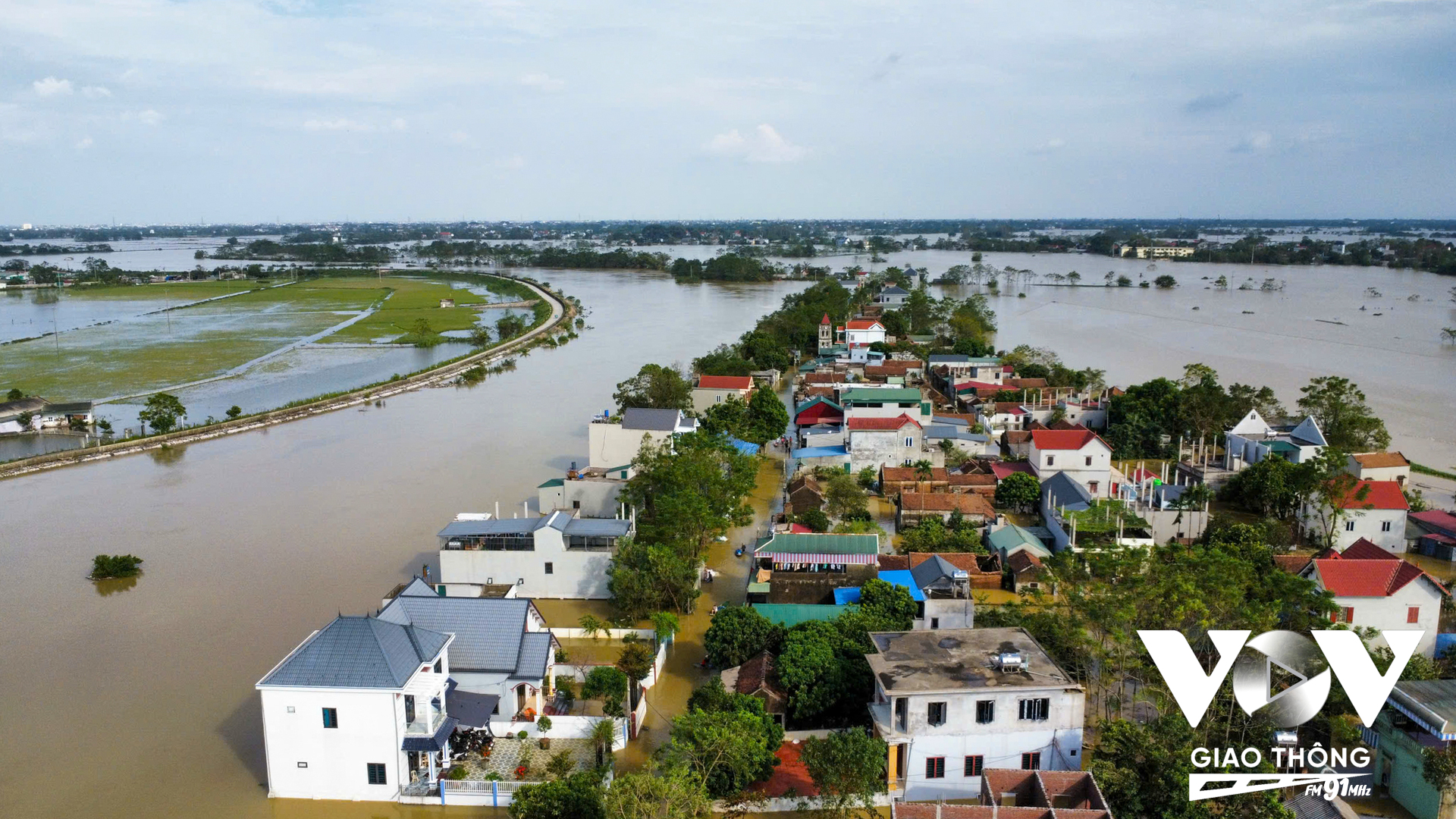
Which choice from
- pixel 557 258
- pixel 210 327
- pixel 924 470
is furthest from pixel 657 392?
pixel 557 258

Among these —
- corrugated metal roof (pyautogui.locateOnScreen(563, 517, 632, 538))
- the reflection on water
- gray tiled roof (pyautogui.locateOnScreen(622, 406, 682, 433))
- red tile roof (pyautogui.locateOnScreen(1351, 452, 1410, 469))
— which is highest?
gray tiled roof (pyautogui.locateOnScreen(622, 406, 682, 433))

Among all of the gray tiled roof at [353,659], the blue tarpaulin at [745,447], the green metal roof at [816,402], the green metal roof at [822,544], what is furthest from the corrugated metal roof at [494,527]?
the green metal roof at [816,402]

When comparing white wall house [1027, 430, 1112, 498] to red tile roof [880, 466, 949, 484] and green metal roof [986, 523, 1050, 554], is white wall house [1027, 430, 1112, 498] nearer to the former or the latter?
red tile roof [880, 466, 949, 484]

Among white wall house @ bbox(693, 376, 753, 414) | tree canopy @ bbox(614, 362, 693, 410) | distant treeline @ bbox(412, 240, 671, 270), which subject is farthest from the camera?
distant treeline @ bbox(412, 240, 671, 270)

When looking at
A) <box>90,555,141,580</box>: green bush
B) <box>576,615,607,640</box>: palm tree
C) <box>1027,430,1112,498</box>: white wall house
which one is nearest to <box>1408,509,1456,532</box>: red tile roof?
<box>1027,430,1112,498</box>: white wall house

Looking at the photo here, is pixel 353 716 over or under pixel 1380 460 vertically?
under

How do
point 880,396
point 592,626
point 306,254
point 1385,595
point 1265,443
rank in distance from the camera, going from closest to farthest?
1. point 1385,595
2. point 592,626
3. point 1265,443
4. point 880,396
5. point 306,254

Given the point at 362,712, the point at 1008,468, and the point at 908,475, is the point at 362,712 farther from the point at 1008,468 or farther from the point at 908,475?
the point at 1008,468

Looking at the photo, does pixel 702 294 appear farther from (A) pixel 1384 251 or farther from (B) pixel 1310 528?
(A) pixel 1384 251
